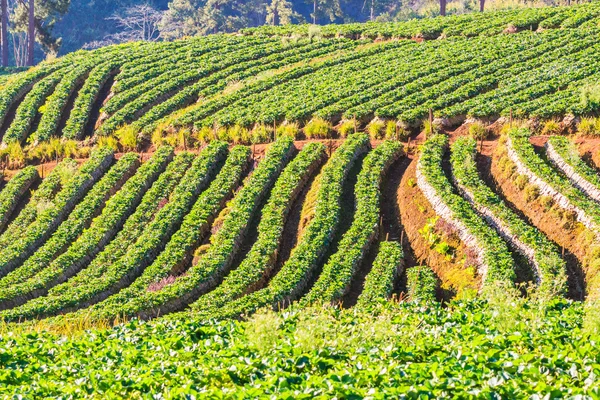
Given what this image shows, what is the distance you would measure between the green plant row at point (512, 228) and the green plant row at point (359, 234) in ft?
9.67

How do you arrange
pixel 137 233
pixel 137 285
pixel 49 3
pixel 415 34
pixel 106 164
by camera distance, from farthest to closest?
pixel 49 3 → pixel 415 34 → pixel 106 164 → pixel 137 233 → pixel 137 285

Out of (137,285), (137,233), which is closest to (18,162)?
(137,233)

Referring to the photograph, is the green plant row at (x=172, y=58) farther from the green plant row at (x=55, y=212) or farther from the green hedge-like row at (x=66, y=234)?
the green hedge-like row at (x=66, y=234)

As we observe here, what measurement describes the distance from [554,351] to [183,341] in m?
7.20

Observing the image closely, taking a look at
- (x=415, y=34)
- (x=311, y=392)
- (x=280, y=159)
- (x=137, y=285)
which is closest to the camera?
(x=311, y=392)

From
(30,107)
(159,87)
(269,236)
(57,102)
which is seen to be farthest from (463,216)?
(30,107)

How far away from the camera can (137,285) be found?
24922 mm

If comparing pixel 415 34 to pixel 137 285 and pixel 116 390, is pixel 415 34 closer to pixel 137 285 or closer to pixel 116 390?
pixel 137 285

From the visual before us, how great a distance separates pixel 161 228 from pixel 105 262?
8.13ft

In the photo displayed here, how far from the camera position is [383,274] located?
2444 centimetres

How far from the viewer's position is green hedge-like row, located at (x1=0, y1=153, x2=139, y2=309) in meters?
25.6

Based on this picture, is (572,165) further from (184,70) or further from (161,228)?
(184,70)

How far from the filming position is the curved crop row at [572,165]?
26781 mm

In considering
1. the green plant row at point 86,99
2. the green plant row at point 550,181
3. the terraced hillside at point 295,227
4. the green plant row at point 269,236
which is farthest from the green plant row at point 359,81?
the green plant row at point 550,181
